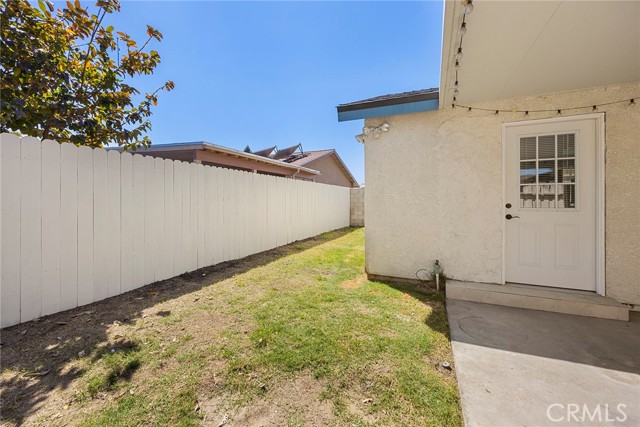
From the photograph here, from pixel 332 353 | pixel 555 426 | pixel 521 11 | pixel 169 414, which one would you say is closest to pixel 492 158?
pixel 521 11

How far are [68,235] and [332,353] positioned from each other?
380 cm

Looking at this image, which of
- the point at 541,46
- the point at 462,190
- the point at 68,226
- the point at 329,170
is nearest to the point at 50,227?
the point at 68,226

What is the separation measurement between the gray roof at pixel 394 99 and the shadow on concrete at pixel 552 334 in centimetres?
331

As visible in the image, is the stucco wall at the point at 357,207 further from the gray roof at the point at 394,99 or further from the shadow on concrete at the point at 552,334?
the shadow on concrete at the point at 552,334

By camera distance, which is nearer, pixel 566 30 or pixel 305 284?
pixel 566 30

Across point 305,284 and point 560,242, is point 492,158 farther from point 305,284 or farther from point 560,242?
point 305,284

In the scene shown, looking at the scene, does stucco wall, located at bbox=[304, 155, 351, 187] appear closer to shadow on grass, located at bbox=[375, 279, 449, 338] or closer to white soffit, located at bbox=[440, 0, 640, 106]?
shadow on grass, located at bbox=[375, 279, 449, 338]

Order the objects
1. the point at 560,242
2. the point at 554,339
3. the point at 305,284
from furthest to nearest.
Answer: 1. the point at 305,284
2. the point at 560,242
3. the point at 554,339

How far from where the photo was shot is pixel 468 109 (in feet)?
13.7

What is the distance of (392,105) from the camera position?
4.29m

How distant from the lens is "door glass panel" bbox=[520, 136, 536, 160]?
400 centimetres

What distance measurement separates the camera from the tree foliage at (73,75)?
3115mm

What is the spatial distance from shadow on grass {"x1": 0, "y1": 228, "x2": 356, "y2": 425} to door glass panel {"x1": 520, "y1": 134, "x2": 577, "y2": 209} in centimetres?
561

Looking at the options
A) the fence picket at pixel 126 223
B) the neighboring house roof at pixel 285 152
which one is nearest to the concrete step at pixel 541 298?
the fence picket at pixel 126 223
